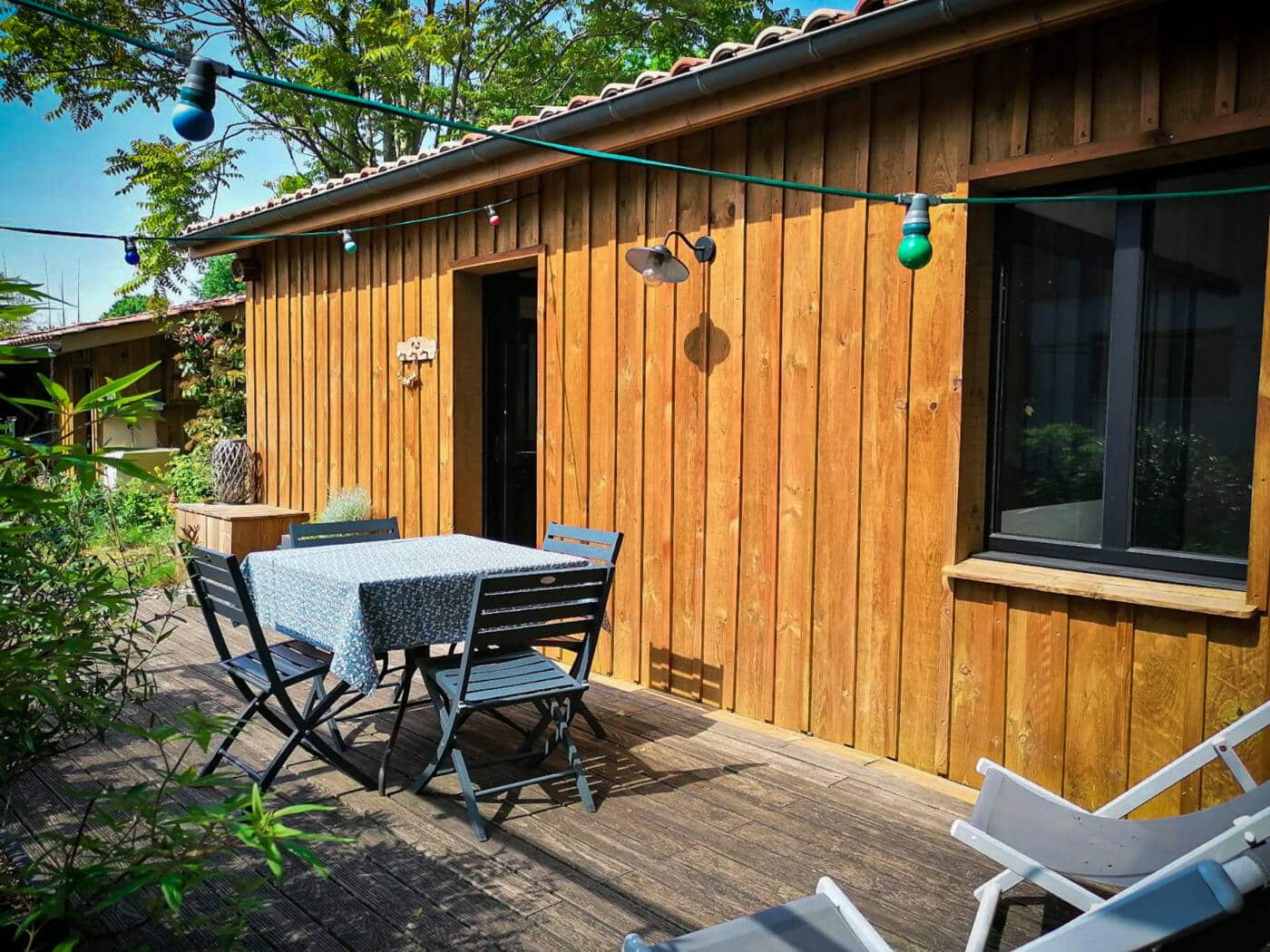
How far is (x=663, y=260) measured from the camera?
4426mm

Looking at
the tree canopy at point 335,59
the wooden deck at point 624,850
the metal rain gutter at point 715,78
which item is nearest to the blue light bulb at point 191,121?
the wooden deck at point 624,850

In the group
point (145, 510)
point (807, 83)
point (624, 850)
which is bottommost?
point (624, 850)

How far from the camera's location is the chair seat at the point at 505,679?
3.23 m

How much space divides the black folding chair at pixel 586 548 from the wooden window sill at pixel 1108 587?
1495 millimetres

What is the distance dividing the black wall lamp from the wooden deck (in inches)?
87.5

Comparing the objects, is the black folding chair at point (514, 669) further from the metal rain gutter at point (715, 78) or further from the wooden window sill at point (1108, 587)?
the metal rain gutter at point (715, 78)

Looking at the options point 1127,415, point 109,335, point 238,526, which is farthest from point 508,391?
→ point 109,335

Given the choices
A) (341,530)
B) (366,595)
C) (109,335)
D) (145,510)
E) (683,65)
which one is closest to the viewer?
(366,595)

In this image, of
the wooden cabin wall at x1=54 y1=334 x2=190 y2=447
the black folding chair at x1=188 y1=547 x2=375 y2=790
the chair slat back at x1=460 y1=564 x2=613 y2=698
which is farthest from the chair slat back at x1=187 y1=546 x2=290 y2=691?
the wooden cabin wall at x1=54 y1=334 x2=190 y2=447

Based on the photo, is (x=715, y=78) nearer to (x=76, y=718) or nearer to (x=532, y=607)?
(x=532, y=607)

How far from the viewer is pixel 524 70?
46.2 feet

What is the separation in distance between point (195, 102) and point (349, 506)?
4738mm

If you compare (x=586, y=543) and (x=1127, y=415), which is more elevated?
(x=1127, y=415)

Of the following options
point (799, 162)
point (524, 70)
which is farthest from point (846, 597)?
point (524, 70)
